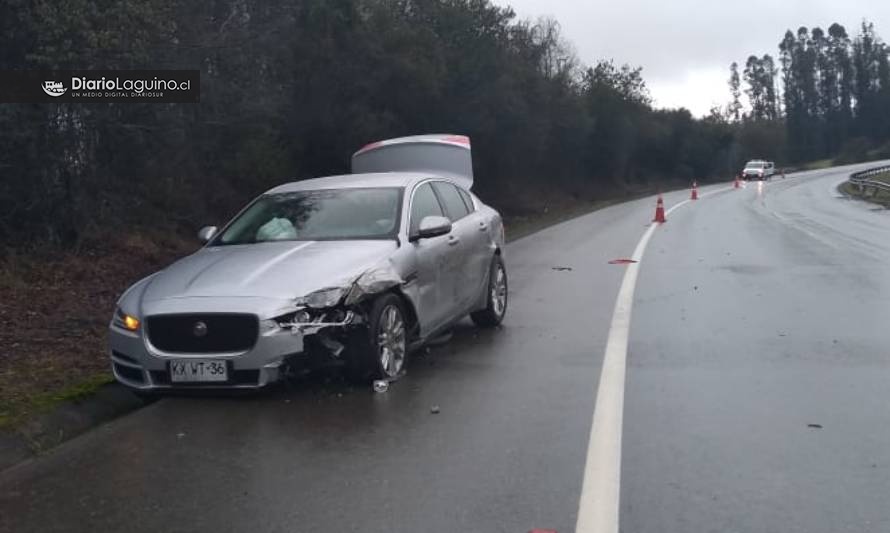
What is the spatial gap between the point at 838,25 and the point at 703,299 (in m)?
145

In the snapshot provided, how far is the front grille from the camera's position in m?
6.82

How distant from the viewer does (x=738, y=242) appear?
19.9 meters

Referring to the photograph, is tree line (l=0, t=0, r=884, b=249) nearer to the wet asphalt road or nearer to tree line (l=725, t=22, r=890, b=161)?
the wet asphalt road

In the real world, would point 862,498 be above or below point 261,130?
below

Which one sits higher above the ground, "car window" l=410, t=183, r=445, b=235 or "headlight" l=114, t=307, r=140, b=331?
"car window" l=410, t=183, r=445, b=235

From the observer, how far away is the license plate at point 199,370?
6852mm

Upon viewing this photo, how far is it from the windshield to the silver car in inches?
0.5

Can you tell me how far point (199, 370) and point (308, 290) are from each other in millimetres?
898

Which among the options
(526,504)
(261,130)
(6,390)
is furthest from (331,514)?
(261,130)

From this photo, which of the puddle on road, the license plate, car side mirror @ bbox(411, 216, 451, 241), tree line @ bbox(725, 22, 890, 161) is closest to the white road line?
car side mirror @ bbox(411, 216, 451, 241)

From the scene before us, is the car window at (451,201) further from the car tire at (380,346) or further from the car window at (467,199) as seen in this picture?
the car tire at (380,346)

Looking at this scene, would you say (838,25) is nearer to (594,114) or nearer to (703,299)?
(594,114)

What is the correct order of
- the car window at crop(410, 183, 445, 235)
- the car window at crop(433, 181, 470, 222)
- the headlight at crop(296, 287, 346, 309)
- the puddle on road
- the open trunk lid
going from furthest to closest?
the open trunk lid, the puddle on road, the car window at crop(433, 181, 470, 222), the car window at crop(410, 183, 445, 235), the headlight at crop(296, 287, 346, 309)

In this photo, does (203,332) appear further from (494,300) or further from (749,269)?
(749,269)
